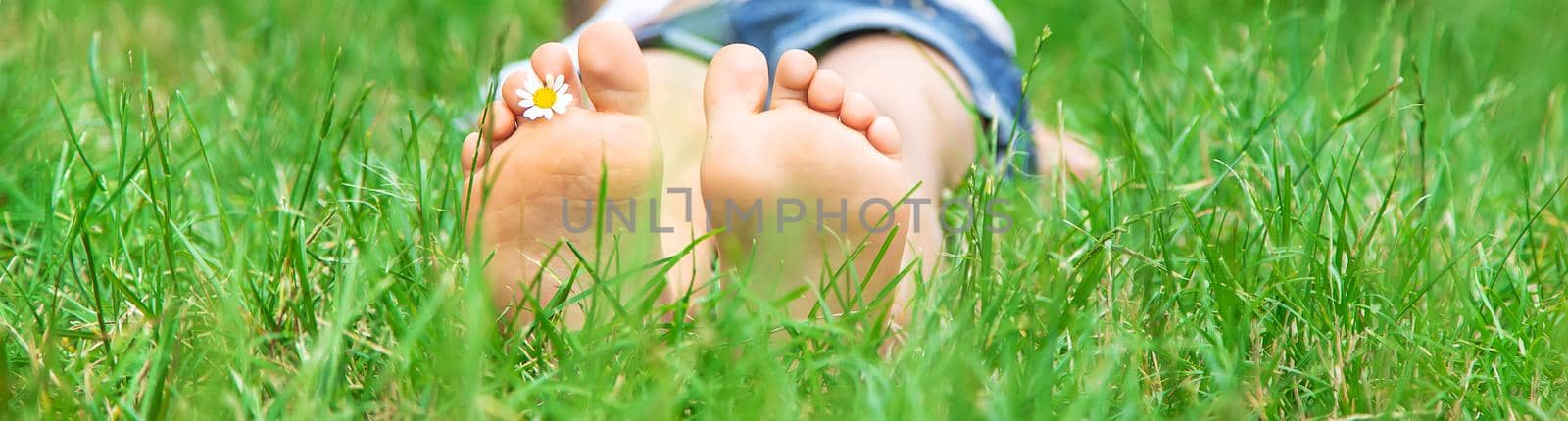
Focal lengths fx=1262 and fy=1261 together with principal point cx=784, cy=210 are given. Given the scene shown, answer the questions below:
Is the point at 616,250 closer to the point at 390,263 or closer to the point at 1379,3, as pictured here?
the point at 390,263

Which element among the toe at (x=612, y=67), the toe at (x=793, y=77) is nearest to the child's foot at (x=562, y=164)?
the toe at (x=612, y=67)

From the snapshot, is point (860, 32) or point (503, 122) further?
point (860, 32)

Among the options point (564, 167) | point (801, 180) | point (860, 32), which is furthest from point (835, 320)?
point (860, 32)

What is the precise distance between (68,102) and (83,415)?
0.90 meters

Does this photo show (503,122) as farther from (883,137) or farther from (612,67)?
(883,137)

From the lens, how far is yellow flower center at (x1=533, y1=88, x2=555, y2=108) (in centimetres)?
95

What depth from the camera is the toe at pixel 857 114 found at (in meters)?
0.96

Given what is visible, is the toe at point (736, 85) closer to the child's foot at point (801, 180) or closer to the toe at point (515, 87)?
the child's foot at point (801, 180)

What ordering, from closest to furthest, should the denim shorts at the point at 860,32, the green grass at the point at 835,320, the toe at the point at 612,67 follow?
the green grass at the point at 835,320 → the toe at the point at 612,67 → the denim shorts at the point at 860,32

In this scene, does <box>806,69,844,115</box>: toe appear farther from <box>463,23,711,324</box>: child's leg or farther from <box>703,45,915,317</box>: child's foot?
<box>463,23,711,324</box>: child's leg

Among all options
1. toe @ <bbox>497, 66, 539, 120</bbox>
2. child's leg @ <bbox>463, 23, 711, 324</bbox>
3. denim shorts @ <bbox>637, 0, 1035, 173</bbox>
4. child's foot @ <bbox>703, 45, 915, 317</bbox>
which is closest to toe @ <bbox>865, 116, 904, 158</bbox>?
child's foot @ <bbox>703, 45, 915, 317</bbox>

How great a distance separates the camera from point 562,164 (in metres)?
0.94

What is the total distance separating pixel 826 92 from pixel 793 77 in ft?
0.09

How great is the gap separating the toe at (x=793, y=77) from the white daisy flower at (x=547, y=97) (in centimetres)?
16
